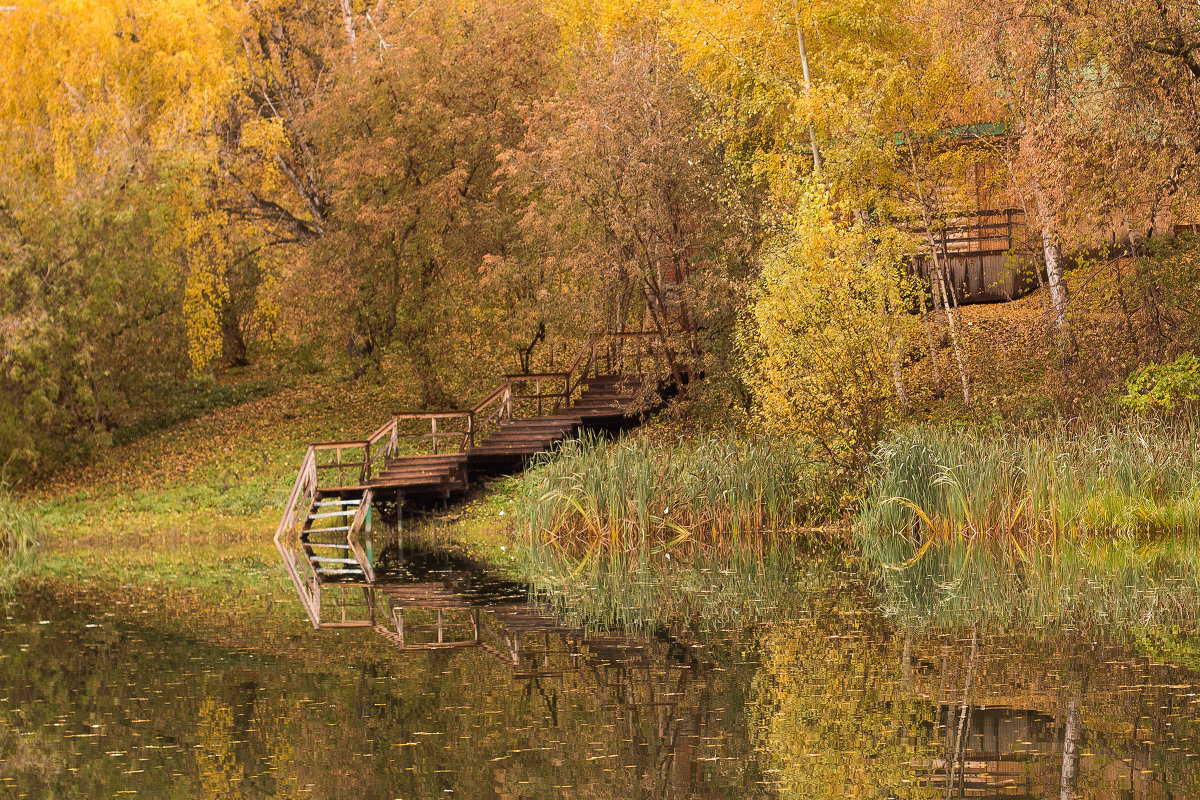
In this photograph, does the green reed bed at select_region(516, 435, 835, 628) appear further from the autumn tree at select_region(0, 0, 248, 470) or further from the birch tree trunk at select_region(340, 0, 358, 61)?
the birch tree trunk at select_region(340, 0, 358, 61)

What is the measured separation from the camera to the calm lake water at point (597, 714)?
7.45 m

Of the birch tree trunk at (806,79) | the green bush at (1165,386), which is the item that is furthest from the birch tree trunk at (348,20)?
the green bush at (1165,386)

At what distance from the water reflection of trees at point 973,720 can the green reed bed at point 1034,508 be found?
4.36 meters

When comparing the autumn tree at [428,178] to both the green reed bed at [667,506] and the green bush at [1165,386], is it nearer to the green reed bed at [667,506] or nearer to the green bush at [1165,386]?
the green reed bed at [667,506]

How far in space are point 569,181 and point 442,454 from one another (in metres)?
6.08

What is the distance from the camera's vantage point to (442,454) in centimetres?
2731

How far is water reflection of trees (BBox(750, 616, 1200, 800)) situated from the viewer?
7.14m

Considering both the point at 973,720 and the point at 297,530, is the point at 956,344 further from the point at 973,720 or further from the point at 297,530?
the point at 973,720

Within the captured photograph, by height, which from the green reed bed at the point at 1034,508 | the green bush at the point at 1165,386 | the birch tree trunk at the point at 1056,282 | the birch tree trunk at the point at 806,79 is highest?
the birch tree trunk at the point at 806,79

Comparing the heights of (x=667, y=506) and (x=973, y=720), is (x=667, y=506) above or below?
above

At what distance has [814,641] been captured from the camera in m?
11.6

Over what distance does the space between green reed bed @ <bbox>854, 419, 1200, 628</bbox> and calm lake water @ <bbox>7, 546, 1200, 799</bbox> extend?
3.99m

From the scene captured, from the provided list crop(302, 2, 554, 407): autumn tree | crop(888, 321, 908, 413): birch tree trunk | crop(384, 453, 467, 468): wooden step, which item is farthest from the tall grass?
crop(888, 321, 908, 413): birch tree trunk

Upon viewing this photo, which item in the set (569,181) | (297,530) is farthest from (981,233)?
(297,530)
